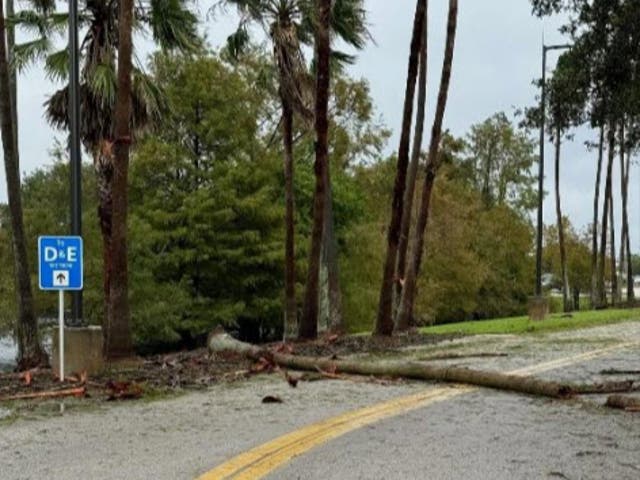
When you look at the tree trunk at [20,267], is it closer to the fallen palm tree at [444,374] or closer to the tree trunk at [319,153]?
the fallen palm tree at [444,374]

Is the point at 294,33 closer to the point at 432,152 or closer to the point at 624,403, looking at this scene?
the point at 432,152

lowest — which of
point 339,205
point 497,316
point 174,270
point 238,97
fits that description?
point 497,316

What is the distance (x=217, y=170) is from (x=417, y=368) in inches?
777

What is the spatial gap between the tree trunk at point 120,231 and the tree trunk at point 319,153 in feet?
14.0

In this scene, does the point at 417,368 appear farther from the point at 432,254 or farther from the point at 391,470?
the point at 432,254

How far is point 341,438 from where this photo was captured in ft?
21.0

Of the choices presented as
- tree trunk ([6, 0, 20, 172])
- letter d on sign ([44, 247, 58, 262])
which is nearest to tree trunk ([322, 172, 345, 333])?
tree trunk ([6, 0, 20, 172])

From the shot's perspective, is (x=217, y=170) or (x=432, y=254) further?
(x=432, y=254)

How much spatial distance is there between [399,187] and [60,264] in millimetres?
8172

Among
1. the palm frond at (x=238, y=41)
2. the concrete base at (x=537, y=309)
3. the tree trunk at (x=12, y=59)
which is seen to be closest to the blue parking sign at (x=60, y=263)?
the tree trunk at (x=12, y=59)

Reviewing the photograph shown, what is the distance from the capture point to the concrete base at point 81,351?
10.2 meters

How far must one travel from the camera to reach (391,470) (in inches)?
211

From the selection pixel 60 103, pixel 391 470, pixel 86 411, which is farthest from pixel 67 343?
pixel 60 103

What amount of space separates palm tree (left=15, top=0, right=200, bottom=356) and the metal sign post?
17.5ft
